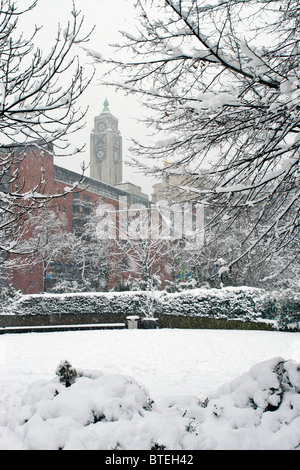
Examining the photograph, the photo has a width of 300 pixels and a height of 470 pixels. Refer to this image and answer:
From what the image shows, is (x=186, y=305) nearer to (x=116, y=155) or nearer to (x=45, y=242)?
(x=45, y=242)

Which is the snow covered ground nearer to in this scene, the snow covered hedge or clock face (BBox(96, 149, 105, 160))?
the snow covered hedge

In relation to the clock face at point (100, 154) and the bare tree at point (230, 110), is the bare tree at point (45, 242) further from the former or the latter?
the clock face at point (100, 154)

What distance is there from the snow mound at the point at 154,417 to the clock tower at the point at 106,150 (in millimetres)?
113490

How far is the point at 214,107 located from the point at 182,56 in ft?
2.68

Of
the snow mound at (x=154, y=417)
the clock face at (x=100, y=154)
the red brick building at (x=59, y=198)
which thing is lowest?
the snow mound at (x=154, y=417)

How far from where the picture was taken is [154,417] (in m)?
4.28

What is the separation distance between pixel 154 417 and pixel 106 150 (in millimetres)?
120582

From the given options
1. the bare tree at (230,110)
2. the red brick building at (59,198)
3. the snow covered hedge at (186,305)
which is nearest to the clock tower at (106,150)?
the red brick building at (59,198)

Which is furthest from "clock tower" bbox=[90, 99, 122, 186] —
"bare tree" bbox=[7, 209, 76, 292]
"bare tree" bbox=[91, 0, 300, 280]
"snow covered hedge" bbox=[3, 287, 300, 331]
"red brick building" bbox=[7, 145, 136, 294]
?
"bare tree" bbox=[91, 0, 300, 280]

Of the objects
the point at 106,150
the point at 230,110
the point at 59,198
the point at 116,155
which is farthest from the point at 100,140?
the point at 230,110

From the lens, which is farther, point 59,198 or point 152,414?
point 59,198

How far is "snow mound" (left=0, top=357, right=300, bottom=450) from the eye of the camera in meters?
3.87

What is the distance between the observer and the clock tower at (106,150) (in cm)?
11850

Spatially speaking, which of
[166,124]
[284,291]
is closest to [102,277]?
[284,291]
